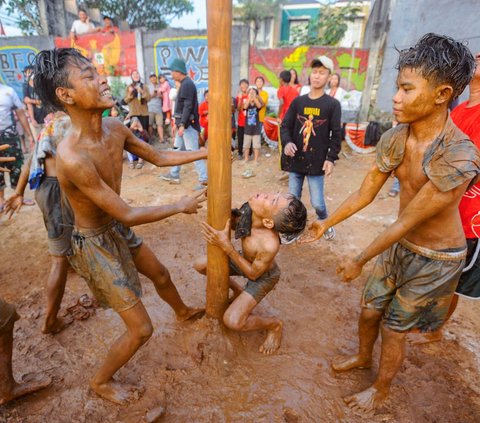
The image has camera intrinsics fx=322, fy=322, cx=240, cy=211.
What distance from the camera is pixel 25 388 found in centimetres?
211

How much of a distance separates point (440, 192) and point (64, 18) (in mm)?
16858

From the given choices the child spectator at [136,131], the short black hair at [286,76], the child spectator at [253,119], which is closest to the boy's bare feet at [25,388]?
the child spectator at [136,131]

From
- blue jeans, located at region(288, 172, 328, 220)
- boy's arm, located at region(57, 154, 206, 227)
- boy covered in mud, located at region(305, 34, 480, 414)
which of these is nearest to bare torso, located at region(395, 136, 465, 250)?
boy covered in mud, located at region(305, 34, 480, 414)

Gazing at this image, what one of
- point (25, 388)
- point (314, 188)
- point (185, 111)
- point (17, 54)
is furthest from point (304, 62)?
point (25, 388)

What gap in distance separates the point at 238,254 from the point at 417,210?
113cm

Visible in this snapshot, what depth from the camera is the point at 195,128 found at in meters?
5.88

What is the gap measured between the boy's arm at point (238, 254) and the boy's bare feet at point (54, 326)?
62.1 inches

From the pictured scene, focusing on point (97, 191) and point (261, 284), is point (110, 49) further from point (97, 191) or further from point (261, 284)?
point (261, 284)

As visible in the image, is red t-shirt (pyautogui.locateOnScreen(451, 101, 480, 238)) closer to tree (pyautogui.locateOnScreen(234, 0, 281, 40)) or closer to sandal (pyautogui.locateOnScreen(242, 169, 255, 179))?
sandal (pyautogui.locateOnScreen(242, 169, 255, 179))

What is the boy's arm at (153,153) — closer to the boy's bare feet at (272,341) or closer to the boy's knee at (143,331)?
the boy's knee at (143,331)

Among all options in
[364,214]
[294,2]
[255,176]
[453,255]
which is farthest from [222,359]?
[294,2]

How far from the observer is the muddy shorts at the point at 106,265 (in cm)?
199

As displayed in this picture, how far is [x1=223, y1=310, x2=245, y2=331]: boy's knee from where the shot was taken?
2.32m

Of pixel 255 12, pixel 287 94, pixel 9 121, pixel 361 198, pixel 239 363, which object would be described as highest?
pixel 255 12
